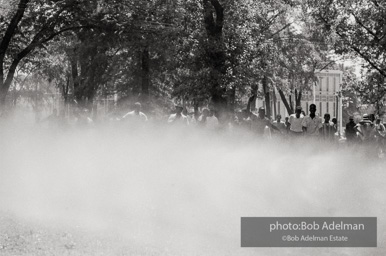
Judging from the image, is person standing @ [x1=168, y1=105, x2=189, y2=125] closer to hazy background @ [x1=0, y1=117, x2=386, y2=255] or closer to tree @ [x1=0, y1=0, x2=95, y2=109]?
hazy background @ [x1=0, y1=117, x2=386, y2=255]

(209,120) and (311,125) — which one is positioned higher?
(209,120)

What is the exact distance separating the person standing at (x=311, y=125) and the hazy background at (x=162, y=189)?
1.15ft

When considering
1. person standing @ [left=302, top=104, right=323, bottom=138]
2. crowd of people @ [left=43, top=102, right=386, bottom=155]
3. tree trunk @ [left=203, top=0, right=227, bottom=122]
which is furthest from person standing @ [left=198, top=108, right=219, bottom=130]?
person standing @ [left=302, top=104, right=323, bottom=138]

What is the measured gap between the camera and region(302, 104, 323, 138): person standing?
67.6 ft

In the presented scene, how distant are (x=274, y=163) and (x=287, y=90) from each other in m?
26.5

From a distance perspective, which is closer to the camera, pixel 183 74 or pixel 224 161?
pixel 224 161

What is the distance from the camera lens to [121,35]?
23.0m

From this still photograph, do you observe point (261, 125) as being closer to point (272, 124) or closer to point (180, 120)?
point (272, 124)

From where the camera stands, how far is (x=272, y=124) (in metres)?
22.0

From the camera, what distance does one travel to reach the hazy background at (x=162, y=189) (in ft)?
33.1

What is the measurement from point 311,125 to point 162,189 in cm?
765

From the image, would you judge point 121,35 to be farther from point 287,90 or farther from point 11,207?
point 287,90

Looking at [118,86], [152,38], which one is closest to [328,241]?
[152,38]

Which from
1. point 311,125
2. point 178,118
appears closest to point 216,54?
point 178,118
